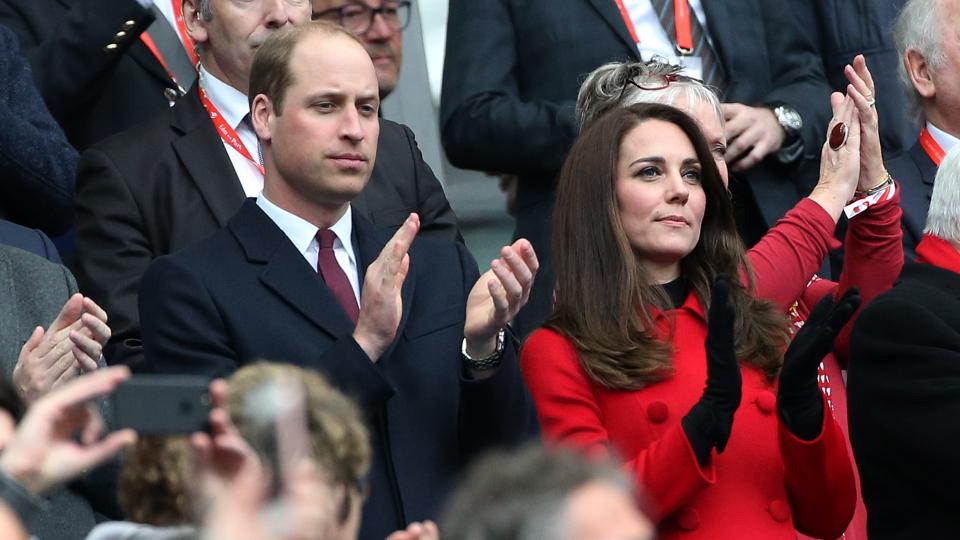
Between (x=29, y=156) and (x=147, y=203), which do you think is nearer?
(x=147, y=203)

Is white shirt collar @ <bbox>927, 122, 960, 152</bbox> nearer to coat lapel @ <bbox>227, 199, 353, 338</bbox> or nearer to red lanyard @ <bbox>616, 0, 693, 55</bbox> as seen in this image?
red lanyard @ <bbox>616, 0, 693, 55</bbox>

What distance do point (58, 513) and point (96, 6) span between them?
1.87 m

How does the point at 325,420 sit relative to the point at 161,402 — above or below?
below

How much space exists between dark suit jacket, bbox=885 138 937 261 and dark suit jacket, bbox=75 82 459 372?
5.23 ft

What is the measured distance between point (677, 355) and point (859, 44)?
2526 millimetres

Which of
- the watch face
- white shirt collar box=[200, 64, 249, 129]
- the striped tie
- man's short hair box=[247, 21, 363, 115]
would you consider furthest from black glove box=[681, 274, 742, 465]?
the striped tie

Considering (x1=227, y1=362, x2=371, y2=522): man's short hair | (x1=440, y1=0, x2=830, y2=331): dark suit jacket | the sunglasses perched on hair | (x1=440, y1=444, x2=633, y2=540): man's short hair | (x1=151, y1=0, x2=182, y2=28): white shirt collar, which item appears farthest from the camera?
(x1=151, y1=0, x2=182, y2=28): white shirt collar

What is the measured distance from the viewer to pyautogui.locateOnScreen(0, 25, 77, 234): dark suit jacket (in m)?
5.57

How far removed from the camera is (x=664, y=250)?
17.1 feet

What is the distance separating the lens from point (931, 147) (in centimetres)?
643

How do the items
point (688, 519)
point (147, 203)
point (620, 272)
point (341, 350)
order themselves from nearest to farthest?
point (341, 350) < point (688, 519) < point (620, 272) < point (147, 203)

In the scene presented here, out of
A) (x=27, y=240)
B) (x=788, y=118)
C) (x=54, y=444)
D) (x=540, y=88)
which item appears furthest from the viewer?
(x=540, y=88)

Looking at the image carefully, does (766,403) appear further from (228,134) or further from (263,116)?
(228,134)

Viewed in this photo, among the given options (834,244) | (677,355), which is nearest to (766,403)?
(677,355)
